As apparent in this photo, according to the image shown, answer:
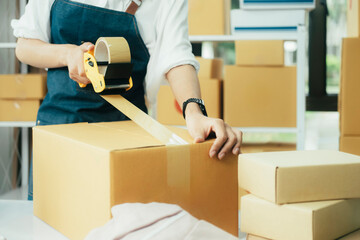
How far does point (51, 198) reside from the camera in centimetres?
90

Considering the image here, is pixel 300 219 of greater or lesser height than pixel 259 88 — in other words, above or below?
below

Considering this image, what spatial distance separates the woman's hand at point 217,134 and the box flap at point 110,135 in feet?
0.09

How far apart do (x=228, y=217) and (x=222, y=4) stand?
167 cm

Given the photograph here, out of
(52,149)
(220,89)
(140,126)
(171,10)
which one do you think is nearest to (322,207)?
(140,126)

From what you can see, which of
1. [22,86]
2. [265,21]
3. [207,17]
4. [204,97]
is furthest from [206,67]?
[22,86]

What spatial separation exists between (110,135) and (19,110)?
1.73m

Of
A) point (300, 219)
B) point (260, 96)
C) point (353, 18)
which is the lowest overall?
point (300, 219)

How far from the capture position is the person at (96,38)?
3.92 ft

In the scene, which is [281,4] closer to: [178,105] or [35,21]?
[178,105]

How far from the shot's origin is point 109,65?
33.6 inches

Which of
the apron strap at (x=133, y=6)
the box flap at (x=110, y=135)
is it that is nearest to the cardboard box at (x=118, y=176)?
the box flap at (x=110, y=135)

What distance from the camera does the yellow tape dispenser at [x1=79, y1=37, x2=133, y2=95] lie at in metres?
0.85

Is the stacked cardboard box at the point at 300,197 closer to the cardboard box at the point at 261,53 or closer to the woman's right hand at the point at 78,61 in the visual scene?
the woman's right hand at the point at 78,61

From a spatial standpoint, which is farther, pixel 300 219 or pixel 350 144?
pixel 350 144
